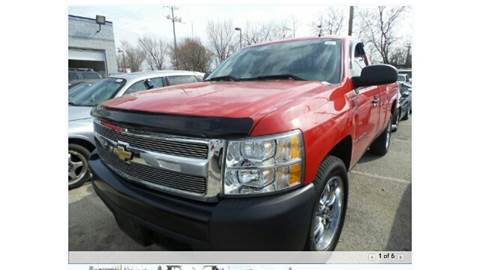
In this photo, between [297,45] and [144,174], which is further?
[297,45]

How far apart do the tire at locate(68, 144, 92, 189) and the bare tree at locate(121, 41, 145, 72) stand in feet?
5.01

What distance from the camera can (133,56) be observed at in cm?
414

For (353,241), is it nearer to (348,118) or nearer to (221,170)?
(348,118)

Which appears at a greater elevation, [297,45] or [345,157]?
[297,45]

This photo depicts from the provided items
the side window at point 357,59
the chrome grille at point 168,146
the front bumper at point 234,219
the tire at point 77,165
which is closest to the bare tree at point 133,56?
the tire at point 77,165

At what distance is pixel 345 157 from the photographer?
6.97ft

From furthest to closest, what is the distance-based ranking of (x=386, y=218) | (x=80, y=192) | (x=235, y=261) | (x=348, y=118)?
1. (x=80, y=192)
2. (x=386, y=218)
3. (x=348, y=118)
4. (x=235, y=261)

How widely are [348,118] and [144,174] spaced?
1.46 m

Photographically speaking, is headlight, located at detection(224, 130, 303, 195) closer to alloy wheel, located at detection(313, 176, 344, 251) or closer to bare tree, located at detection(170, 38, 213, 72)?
alloy wheel, located at detection(313, 176, 344, 251)

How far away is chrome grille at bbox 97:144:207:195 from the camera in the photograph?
4.42 ft

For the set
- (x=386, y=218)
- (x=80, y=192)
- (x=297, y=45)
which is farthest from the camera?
(x=80, y=192)

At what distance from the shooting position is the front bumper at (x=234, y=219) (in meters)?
1.25

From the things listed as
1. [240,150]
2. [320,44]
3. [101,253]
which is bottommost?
[101,253]

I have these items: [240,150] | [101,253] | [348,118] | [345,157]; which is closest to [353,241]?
[345,157]
